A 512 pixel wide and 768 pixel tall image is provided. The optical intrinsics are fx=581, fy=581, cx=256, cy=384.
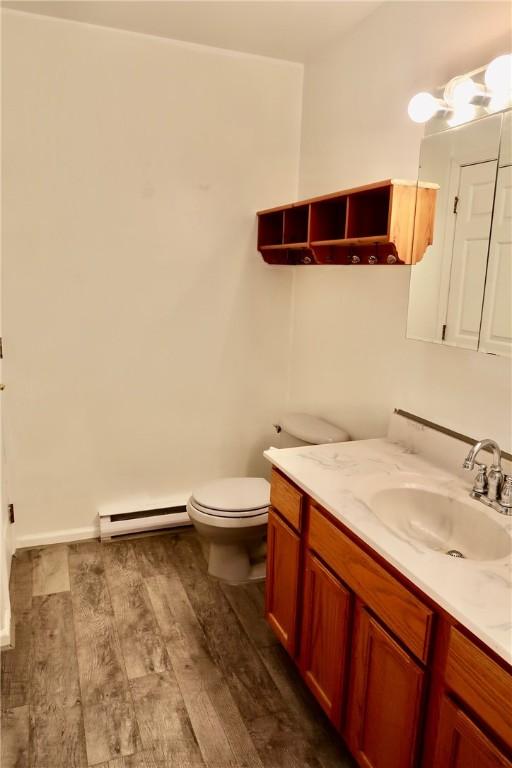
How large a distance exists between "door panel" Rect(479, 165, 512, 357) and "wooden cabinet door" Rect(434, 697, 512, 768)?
3.21ft

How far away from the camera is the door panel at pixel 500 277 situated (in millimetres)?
1690

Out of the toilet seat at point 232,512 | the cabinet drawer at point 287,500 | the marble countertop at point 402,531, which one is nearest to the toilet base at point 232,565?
the toilet seat at point 232,512

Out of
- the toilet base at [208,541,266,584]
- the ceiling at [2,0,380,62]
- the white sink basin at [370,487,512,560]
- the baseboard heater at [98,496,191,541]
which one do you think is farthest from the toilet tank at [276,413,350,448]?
the ceiling at [2,0,380,62]

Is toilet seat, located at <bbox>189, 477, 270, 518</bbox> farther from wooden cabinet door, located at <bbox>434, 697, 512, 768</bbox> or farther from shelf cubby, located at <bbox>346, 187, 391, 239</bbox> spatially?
wooden cabinet door, located at <bbox>434, 697, 512, 768</bbox>

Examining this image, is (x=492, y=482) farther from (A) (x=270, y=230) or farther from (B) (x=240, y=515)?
(A) (x=270, y=230)

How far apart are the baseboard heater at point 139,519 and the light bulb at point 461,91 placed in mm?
2309

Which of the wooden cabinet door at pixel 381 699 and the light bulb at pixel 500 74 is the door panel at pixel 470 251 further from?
the wooden cabinet door at pixel 381 699

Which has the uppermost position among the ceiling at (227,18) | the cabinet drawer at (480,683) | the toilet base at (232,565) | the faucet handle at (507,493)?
the ceiling at (227,18)

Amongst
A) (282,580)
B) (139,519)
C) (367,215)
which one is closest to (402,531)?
(282,580)

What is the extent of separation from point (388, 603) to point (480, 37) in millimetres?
1692

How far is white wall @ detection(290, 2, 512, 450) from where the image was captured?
1.87 meters

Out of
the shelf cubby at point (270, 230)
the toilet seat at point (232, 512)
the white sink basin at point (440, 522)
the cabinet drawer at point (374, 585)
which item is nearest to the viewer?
the cabinet drawer at point (374, 585)

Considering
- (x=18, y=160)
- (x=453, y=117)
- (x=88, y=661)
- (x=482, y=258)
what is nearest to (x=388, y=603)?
(x=482, y=258)

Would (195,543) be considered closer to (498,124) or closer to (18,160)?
A: (18,160)
